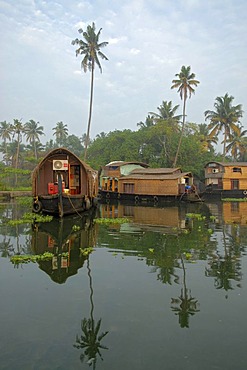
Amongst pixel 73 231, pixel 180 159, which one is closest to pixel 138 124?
pixel 180 159

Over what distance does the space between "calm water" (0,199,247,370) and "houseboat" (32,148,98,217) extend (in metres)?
4.76

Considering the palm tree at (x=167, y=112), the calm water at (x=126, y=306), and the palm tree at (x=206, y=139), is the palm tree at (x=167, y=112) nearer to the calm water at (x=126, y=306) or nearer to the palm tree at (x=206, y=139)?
the palm tree at (x=206, y=139)

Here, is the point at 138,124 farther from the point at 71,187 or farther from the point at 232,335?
the point at 232,335

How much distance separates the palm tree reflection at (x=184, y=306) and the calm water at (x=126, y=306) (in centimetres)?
2

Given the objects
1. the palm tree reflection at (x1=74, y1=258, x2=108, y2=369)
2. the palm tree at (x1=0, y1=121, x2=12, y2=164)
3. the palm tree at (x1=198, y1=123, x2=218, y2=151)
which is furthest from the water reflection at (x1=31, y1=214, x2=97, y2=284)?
the palm tree at (x1=0, y1=121, x2=12, y2=164)

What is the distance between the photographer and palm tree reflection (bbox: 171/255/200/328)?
442cm

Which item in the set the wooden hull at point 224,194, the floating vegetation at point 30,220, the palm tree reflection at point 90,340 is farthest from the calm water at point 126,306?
the wooden hull at point 224,194

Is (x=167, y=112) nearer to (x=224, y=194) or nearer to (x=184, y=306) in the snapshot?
(x=224, y=194)

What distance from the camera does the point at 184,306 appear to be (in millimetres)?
4852

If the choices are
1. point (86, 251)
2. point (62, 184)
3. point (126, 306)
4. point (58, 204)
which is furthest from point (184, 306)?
point (62, 184)

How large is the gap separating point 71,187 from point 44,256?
11384 mm

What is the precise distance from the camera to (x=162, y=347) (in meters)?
3.70

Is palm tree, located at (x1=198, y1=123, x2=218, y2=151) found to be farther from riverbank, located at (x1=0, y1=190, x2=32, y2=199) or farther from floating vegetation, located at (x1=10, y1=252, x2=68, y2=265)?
floating vegetation, located at (x1=10, y1=252, x2=68, y2=265)

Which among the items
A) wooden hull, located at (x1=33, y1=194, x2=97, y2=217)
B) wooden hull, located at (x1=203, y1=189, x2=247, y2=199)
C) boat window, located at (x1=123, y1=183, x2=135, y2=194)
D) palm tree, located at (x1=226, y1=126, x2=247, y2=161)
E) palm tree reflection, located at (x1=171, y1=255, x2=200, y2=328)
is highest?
palm tree, located at (x1=226, y1=126, x2=247, y2=161)
